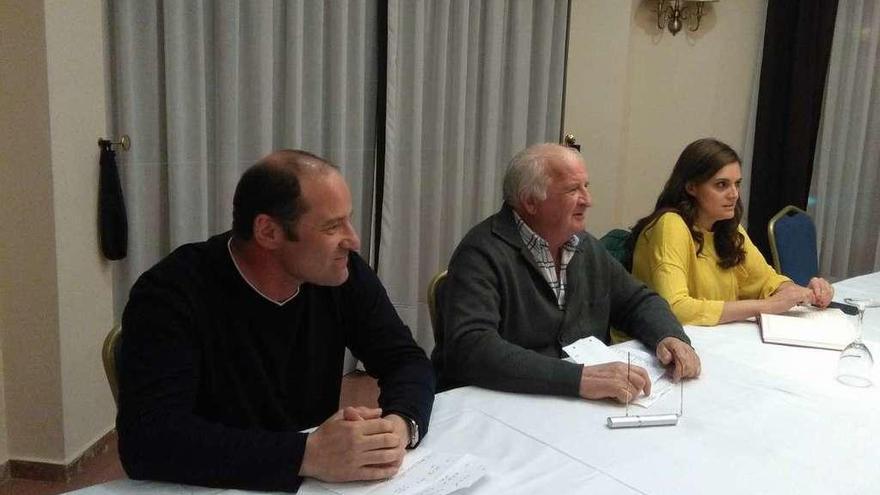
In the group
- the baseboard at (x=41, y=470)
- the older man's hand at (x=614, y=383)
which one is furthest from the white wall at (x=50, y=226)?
the older man's hand at (x=614, y=383)

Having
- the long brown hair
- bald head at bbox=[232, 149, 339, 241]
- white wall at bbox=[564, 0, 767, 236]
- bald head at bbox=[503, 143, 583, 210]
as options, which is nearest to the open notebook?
the long brown hair

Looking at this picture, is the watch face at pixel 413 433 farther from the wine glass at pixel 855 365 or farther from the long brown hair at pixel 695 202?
the long brown hair at pixel 695 202

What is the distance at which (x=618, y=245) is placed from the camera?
9.02ft

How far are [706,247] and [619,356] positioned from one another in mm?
926

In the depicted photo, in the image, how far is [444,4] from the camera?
353 cm

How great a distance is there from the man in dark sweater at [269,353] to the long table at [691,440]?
69 millimetres

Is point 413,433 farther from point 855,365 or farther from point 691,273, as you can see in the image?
point 691,273

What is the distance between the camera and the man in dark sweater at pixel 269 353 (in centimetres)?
124

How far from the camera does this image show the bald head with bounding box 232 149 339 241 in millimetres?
1467

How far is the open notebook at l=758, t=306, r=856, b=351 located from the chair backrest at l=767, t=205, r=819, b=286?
830 mm

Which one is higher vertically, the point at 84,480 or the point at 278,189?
the point at 278,189

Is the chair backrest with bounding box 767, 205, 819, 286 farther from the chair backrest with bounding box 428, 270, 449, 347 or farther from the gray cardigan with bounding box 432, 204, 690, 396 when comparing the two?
the chair backrest with bounding box 428, 270, 449, 347

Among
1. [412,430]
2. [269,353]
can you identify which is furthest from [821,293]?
[269,353]

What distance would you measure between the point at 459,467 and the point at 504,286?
0.79 meters
